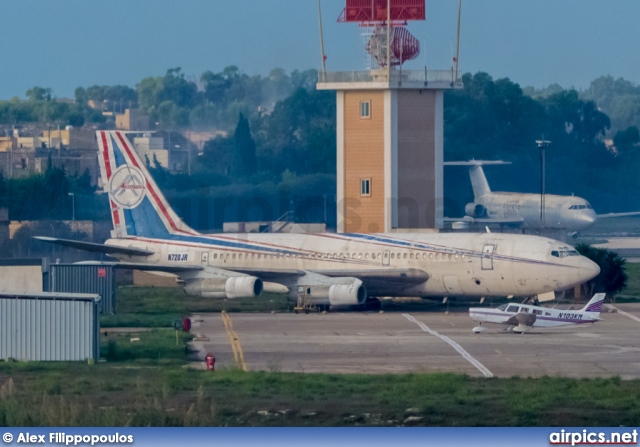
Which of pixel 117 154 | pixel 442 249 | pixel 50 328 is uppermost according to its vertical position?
pixel 117 154

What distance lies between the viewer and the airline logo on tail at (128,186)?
186ft

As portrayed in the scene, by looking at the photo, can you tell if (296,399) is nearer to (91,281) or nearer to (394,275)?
(394,275)

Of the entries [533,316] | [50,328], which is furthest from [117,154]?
[50,328]

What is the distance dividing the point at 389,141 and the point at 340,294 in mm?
14834

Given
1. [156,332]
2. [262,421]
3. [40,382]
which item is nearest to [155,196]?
[156,332]

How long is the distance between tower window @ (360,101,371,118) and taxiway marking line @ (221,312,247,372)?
1635 cm

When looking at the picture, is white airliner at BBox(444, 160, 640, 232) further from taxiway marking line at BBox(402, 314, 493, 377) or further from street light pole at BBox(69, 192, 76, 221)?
taxiway marking line at BBox(402, 314, 493, 377)

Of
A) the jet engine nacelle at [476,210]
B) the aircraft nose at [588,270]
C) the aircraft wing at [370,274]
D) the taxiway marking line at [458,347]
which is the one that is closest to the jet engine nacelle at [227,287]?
the aircraft wing at [370,274]

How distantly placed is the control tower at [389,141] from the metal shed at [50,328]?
94.7 feet

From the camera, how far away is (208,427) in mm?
25688

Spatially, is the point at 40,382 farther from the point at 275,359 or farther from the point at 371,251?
the point at 371,251

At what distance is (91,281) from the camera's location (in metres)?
52.0

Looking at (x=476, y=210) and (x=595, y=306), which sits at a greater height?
(x=595, y=306)

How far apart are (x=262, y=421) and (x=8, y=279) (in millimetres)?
26205
